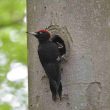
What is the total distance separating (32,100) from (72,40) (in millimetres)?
512

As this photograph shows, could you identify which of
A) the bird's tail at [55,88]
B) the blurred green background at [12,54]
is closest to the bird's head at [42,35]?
the bird's tail at [55,88]

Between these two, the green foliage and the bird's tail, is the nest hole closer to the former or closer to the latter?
the bird's tail

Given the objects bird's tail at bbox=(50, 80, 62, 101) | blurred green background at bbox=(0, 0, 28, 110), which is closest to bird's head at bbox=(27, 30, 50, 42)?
bird's tail at bbox=(50, 80, 62, 101)

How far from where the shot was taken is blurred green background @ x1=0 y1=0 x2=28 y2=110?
5250 mm

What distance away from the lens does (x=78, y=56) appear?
2.79 meters

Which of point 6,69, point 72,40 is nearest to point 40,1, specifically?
point 72,40

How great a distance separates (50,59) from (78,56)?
0.19 m

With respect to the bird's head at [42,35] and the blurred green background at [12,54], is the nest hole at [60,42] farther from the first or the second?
the blurred green background at [12,54]

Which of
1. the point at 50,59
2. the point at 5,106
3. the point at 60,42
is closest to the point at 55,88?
the point at 50,59

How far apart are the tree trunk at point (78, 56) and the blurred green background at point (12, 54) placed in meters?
2.35

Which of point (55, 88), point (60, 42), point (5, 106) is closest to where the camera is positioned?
point (55, 88)

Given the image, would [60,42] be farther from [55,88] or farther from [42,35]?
[55,88]

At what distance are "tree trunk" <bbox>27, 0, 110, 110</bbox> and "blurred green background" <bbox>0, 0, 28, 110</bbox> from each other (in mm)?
2347

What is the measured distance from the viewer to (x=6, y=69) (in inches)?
209
